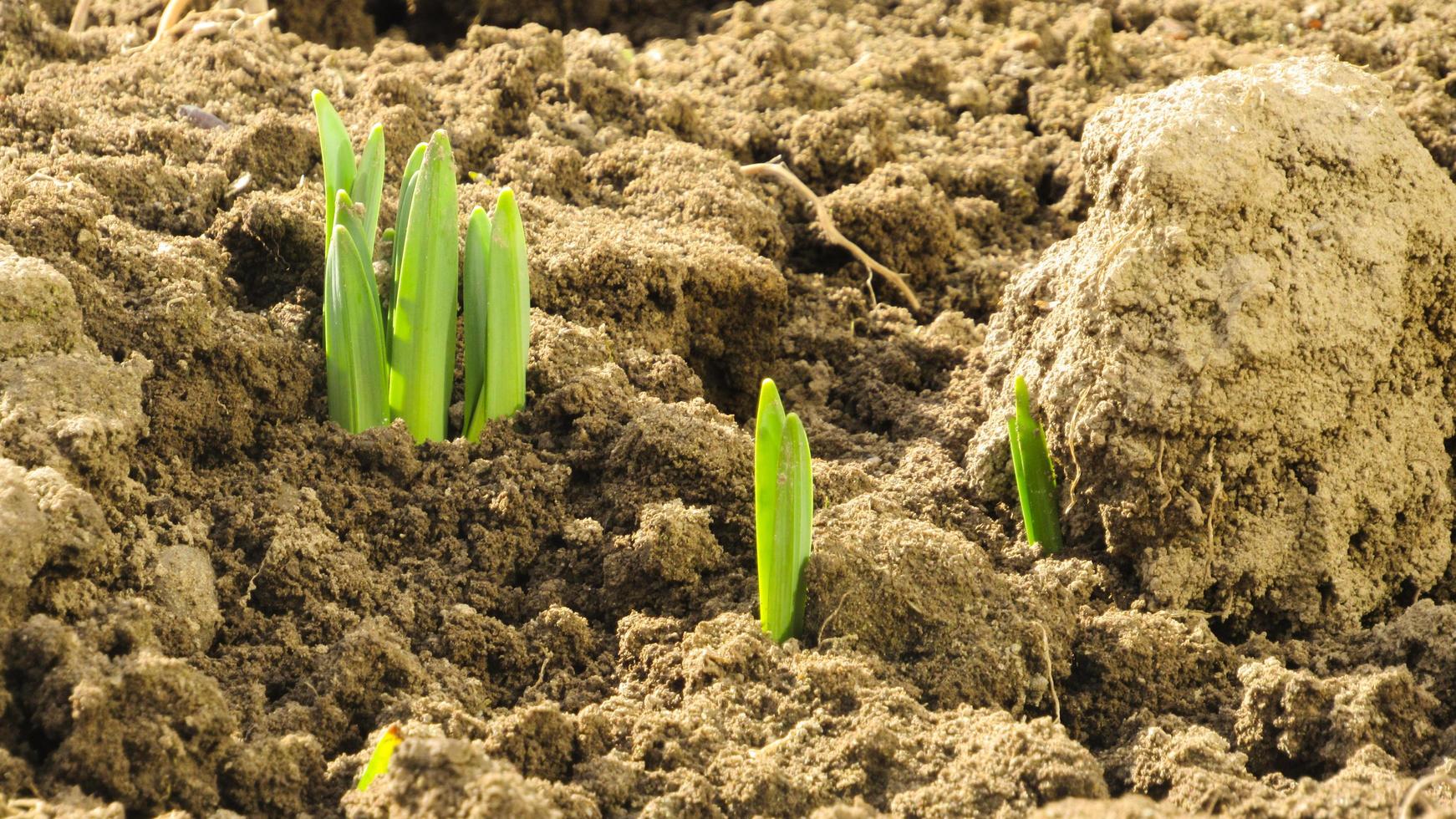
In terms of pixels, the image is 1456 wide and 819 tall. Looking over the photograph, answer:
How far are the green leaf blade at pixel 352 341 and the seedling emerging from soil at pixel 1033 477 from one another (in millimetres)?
1187

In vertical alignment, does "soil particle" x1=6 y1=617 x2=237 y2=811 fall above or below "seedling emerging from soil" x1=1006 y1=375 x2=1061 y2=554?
below

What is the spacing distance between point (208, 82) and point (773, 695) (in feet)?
7.86

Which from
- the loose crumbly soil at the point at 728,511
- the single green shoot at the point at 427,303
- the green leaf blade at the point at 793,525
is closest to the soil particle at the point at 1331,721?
the loose crumbly soil at the point at 728,511

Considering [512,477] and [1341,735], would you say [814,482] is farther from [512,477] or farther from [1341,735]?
[1341,735]

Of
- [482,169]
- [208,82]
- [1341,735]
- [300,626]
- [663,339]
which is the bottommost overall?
[1341,735]

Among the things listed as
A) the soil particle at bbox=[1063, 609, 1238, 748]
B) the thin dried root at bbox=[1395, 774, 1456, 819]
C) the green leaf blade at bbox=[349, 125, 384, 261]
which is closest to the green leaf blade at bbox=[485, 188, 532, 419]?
the green leaf blade at bbox=[349, 125, 384, 261]

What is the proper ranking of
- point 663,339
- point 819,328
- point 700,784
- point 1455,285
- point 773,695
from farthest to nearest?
point 819,328
point 663,339
point 1455,285
point 773,695
point 700,784

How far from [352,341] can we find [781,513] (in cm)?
88

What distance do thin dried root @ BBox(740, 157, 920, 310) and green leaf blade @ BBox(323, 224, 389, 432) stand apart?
140 centimetres

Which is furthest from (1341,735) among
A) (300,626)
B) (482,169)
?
(482,169)

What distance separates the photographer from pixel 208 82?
11.7 ft

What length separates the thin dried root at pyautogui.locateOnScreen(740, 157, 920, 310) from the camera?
3.56 m

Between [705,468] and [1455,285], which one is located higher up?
[1455,285]

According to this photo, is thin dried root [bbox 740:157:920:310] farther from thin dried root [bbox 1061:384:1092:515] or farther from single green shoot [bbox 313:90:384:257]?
single green shoot [bbox 313:90:384:257]
